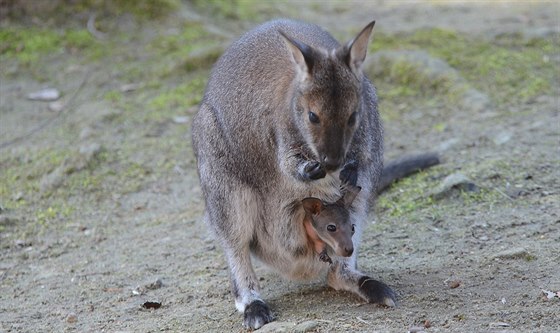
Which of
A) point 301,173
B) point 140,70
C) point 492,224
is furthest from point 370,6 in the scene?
point 301,173

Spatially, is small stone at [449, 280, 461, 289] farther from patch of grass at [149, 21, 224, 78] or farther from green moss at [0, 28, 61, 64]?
green moss at [0, 28, 61, 64]

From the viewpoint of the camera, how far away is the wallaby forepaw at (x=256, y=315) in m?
4.25

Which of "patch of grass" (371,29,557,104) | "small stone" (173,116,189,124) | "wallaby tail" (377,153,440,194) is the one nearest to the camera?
"wallaby tail" (377,153,440,194)

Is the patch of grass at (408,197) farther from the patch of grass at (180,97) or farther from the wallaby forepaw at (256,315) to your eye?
the patch of grass at (180,97)

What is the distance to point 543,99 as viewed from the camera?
6875 mm

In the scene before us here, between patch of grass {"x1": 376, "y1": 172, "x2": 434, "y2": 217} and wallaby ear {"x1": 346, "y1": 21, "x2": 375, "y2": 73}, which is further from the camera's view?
patch of grass {"x1": 376, "y1": 172, "x2": 434, "y2": 217}

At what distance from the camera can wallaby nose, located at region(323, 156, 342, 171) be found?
3.84 meters

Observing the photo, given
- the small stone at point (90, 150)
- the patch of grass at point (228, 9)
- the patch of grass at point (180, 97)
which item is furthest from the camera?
the patch of grass at point (228, 9)

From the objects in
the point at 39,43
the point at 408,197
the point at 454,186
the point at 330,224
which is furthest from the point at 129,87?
the point at 330,224

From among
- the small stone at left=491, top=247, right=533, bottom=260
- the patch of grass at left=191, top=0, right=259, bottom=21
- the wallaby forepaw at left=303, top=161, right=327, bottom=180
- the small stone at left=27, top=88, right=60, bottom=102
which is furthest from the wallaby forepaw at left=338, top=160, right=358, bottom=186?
the patch of grass at left=191, top=0, right=259, bottom=21

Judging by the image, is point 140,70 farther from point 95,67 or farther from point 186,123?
point 186,123

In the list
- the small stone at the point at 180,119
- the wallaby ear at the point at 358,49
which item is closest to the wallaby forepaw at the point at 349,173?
the wallaby ear at the point at 358,49

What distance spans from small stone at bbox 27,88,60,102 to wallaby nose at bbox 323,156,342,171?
15.4 feet

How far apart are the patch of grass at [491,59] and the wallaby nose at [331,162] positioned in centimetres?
351
